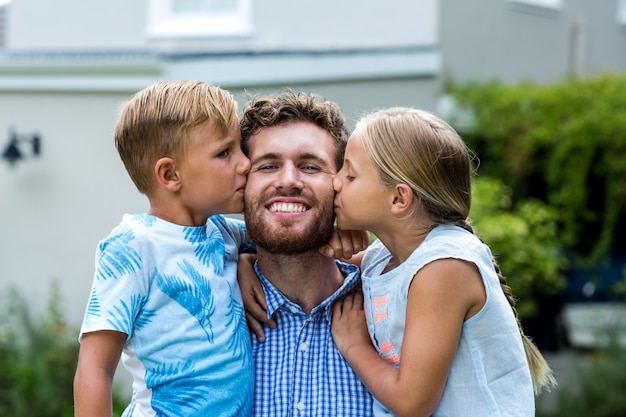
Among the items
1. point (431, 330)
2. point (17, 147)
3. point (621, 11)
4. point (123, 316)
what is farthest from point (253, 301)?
point (621, 11)

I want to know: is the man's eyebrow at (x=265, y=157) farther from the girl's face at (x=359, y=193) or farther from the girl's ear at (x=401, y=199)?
the girl's ear at (x=401, y=199)

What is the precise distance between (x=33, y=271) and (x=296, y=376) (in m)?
4.72

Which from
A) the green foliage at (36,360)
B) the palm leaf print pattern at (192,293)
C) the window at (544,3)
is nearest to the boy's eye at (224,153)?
the palm leaf print pattern at (192,293)

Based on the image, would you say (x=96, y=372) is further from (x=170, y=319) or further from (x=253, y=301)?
(x=253, y=301)

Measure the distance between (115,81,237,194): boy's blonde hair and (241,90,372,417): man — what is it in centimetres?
29

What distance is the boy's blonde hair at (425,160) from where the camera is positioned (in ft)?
8.55

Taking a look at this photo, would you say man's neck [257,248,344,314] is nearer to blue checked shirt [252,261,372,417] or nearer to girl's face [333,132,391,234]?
blue checked shirt [252,261,372,417]

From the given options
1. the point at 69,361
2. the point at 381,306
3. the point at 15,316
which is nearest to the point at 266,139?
the point at 381,306

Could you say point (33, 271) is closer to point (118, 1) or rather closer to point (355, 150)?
point (118, 1)

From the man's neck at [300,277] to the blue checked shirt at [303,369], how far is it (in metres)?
0.06

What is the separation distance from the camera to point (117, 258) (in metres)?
2.50

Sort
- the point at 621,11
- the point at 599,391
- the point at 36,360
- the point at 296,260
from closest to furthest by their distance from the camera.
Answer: the point at 296,260, the point at 599,391, the point at 36,360, the point at 621,11

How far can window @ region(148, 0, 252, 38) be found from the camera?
344 inches

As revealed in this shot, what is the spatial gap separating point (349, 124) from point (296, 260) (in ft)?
13.6
